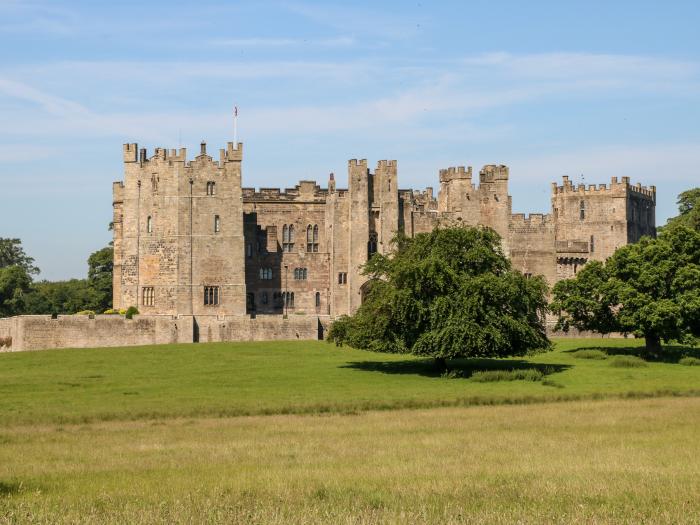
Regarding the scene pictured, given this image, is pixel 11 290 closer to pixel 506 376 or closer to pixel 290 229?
pixel 290 229

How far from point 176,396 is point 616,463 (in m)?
24.0

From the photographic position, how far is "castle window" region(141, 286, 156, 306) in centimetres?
8594

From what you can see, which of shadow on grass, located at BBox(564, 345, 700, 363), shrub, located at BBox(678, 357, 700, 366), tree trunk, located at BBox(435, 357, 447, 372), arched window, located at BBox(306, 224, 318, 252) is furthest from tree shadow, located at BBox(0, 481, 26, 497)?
arched window, located at BBox(306, 224, 318, 252)

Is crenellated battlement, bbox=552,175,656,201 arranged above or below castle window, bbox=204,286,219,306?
above

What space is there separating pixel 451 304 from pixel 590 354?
13636 millimetres

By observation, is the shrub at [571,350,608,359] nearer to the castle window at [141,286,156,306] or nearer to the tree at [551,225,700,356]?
the tree at [551,225,700,356]

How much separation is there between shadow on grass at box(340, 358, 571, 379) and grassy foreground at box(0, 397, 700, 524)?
58.6 feet

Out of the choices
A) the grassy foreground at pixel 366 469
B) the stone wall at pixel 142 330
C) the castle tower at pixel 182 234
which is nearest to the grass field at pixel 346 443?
the grassy foreground at pixel 366 469

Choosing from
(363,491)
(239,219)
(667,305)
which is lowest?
(363,491)

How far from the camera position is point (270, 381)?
55.2 meters

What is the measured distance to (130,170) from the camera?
87.0 meters

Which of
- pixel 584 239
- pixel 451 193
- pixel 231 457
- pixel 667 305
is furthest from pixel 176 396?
pixel 584 239

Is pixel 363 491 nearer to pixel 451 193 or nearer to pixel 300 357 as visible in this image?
pixel 300 357

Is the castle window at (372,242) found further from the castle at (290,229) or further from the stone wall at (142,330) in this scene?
the stone wall at (142,330)
